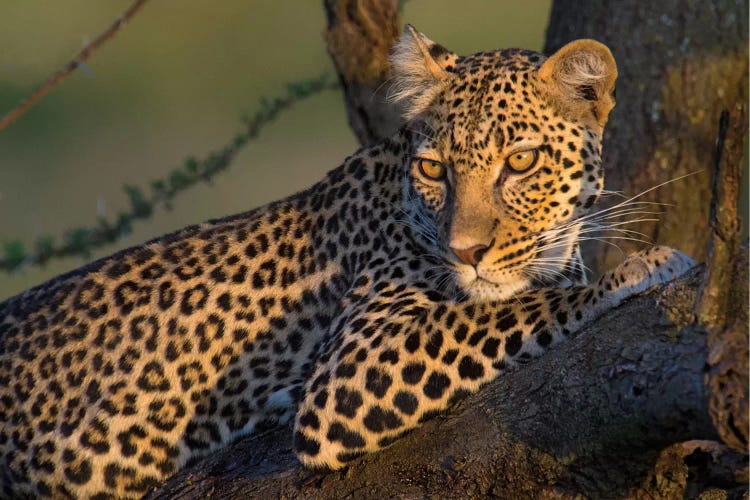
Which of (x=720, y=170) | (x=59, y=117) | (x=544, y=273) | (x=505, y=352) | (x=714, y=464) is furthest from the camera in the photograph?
(x=59, y=117)

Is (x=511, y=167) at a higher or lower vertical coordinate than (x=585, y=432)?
higher

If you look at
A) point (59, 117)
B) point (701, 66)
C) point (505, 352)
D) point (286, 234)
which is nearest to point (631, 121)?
point (701, 66)

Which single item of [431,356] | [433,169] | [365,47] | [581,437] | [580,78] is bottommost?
[581,437]

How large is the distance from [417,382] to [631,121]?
13.9 feet

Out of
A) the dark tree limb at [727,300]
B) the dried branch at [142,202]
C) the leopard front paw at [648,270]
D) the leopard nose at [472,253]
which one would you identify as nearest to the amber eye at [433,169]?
the leopard nose at [472,253]

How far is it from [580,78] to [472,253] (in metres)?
1.20

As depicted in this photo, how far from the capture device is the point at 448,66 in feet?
22.8

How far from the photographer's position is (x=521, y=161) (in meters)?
6.27

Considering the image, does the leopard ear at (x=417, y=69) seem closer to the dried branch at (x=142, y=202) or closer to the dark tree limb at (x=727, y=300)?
the dark tree limb at (x=727, y=300)

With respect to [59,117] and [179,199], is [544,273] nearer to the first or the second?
[179,199]

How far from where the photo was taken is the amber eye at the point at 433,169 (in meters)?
6.47

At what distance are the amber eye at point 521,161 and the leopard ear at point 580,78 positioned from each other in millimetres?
368

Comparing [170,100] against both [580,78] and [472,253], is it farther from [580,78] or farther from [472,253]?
[472,253]

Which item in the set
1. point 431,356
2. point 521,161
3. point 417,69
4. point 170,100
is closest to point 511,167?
point 521,161
